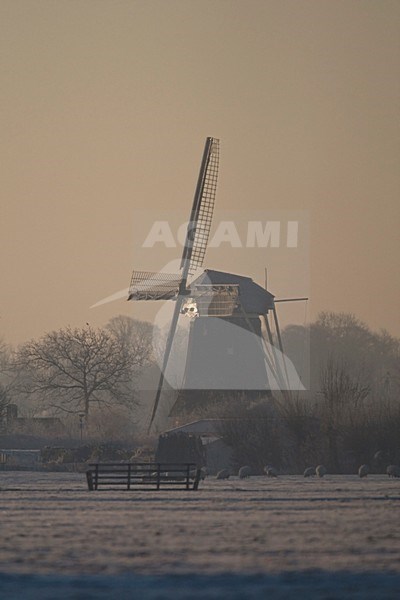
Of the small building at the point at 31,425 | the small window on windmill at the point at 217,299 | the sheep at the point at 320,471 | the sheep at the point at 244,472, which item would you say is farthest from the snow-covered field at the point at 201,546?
the small building at the point at 31,425

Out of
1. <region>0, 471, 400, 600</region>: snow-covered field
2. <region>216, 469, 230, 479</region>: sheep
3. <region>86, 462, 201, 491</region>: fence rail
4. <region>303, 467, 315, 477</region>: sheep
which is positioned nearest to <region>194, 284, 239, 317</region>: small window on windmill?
<region>303, 467, 315, 477</region>: sheep

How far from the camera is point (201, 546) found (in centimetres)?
2550

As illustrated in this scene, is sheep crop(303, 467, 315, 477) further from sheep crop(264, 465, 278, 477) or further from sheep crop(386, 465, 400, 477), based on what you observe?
sheep crop(386, 465, 400, 477)

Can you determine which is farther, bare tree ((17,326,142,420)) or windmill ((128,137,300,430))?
bare tree ((17,326,142,420))

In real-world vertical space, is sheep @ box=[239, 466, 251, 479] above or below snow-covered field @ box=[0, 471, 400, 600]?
above

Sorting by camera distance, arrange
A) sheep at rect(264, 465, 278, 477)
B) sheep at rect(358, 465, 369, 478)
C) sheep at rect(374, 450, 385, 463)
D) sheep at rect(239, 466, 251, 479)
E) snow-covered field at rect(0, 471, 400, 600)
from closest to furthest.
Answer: snow-covered field at rect(0, 471, 400, 600) → sheep at rect(358, 465, 369, 478) → sheep at rect(239, 466, 251, 479) → sheep at rect(264, 465, 278, 477) → sheep at rect(374, 450, 385, 463)

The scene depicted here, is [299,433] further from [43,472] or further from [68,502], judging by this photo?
[68,502]

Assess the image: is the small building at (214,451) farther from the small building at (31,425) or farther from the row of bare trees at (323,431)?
the small building at (31,425)

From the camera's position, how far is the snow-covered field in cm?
2006

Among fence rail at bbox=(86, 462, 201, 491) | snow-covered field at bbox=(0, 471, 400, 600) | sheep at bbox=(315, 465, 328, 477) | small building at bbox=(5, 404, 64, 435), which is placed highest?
small building at bbox=(5, 404, 64, 435)

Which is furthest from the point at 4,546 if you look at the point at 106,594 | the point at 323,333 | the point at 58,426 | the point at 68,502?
the point at 323,333

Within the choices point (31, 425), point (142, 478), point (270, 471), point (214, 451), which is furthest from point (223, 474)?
point (31, 425)

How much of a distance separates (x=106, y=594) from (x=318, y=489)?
28.1m

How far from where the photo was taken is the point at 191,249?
288 feet
